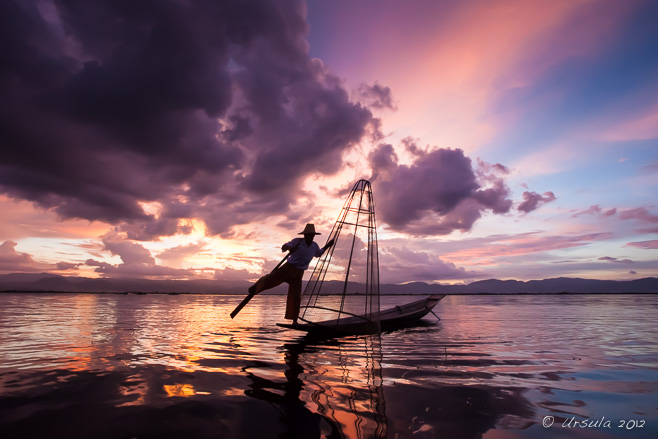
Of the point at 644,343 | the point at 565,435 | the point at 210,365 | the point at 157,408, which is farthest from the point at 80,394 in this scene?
the point at 644,343

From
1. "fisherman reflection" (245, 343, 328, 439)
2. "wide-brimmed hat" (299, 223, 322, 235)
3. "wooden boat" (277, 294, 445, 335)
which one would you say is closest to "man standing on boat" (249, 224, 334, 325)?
"wide-brimmed hat" (299, 223, 322, 235)

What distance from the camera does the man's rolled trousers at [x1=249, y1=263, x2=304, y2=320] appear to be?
14727mm

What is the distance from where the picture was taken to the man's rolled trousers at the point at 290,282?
14727 mm

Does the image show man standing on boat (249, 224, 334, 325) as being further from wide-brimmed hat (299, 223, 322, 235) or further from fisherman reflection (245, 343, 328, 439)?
fisherman reflection (245, 343, 328, 439)

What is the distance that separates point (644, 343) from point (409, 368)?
13.3m

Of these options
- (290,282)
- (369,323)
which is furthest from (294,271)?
(369,323)

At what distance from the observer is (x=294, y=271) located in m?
14.8

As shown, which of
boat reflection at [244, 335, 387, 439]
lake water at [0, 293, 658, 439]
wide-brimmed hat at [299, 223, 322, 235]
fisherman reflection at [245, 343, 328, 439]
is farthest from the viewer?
wide-brimmed hat at [299, 223, 322, 235]

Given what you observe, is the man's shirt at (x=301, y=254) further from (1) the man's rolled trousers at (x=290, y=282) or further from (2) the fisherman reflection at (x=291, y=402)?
(2) the fisherman reflection at (x=291, y=402)

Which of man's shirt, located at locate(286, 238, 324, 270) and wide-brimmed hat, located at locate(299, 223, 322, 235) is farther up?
wide-brimmed hat, located at locate(299, 223, 322, 235)

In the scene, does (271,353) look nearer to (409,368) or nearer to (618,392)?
(409,368)

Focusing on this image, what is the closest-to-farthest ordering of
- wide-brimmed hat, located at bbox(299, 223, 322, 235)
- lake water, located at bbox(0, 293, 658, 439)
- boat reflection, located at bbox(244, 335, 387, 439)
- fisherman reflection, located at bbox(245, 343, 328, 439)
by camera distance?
fisherman reflection, located at bbox(245, 343, 328, 439)
boat reflection, located at bbox(244, 335, 387, 439)
lake water, located at bbox(0, 293, 658, 439)
wide-brimmed hat, located at bbox(299, 223, 322, 235)

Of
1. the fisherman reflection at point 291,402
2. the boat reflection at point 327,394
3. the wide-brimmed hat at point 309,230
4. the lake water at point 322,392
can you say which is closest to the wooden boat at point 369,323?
the lake water at point 322,392

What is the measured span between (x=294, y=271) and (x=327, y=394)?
325 inches
